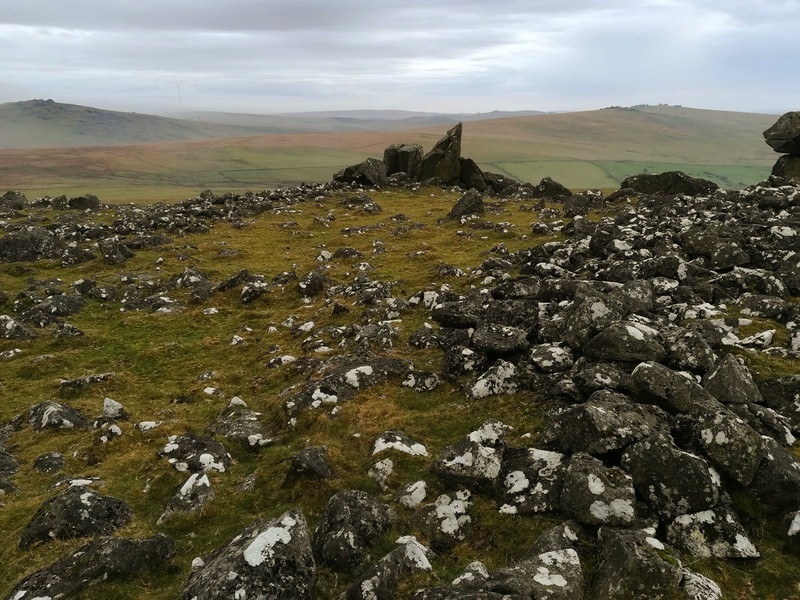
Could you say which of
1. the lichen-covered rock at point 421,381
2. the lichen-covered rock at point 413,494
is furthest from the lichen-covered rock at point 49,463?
the lichen-covered rock at point 421,381

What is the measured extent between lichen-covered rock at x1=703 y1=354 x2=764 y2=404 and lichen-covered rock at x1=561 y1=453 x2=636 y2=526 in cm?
274

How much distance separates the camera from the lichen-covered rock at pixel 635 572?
523 centimetres

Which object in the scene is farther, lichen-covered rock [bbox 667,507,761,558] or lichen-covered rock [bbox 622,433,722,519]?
lichen-covered rock [bbox 622,433,722,519]

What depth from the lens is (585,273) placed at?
17.2 meters

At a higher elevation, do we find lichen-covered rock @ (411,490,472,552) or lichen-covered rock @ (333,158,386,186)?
lichen-covered rock @ (333,158,386,186)

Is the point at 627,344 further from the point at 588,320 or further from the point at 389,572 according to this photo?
the point at 389,572

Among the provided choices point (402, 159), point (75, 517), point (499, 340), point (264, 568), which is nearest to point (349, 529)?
point (264, 568)

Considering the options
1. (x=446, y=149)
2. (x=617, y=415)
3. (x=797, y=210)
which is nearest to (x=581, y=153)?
(x=446, y=149)

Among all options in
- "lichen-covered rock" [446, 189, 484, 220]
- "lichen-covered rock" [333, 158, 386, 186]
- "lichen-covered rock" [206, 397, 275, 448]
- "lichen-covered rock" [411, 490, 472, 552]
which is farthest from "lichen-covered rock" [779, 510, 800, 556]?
"lichen-covered rock" [333, 158, 386, 186]

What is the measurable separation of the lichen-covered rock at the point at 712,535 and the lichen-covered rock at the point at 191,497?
6.72 meters

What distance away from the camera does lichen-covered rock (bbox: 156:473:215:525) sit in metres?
7.85

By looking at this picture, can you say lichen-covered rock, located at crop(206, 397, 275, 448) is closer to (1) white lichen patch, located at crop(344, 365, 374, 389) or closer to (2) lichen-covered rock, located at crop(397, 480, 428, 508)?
(1) white lichen patch, located at crop(344, 365, 374, 389)

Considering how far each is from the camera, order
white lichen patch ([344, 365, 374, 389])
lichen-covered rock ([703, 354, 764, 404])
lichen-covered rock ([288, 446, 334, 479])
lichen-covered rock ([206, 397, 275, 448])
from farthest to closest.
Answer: white lichen patch ([344, 365, 374, 389]) < lichen-covered rock ([206, 397, 275, 448]) < lichen-covered rock ([288, 446, 334, 479]) < lichen-covered rock ([703, 354, 764, 404])

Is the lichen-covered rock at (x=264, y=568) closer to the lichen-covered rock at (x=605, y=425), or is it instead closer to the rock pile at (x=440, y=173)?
the lichen-covered rock at (x=605, y=425)
